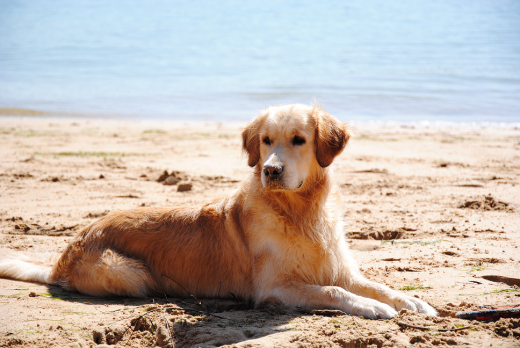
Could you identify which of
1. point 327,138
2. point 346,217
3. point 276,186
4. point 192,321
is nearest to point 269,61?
point 346,217

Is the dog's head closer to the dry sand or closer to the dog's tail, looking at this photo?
the dry sand

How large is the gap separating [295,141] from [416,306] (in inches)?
61.8

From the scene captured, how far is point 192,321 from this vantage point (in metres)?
3.20

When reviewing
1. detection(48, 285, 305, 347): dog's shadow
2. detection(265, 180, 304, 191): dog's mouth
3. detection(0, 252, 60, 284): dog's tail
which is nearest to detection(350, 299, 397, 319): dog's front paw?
detection(48, 285, 305, 347): dog's shadow

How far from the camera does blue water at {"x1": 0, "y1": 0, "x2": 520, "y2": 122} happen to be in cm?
1723

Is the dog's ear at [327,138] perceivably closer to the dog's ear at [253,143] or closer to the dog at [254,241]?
the dog at [254,241]

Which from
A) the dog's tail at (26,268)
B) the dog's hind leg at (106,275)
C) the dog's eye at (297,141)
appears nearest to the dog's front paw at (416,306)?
the dog's eye at (297,141)

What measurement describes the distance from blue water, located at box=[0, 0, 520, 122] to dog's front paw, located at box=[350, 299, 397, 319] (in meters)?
1.72

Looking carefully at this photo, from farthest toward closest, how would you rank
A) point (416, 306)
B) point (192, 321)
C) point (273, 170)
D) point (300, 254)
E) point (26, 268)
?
point (26, 268), point (300, 254), point (273, 170), point (416, 306), point (192, 321)

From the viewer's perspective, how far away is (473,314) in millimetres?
3068

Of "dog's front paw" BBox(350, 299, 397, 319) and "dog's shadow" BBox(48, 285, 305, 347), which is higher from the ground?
Answer: "dog's front paw" BBox(350, 299, 397, 319)

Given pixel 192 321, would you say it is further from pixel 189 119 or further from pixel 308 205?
pixel 189 119

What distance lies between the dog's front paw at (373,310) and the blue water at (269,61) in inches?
67.5

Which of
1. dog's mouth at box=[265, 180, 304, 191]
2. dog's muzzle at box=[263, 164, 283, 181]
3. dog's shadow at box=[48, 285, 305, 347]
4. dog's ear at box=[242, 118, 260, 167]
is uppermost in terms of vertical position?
dog's ear at box=[242, 118, 260, 167]
